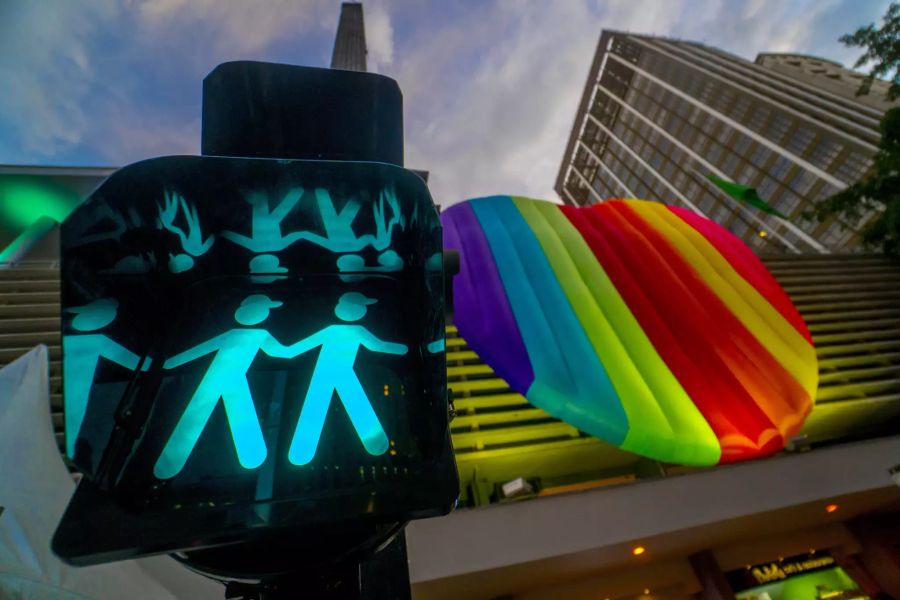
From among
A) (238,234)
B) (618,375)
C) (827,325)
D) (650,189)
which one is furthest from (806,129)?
(238,234)

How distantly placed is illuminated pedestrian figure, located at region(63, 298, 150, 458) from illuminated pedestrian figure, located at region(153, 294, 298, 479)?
0.09 metres

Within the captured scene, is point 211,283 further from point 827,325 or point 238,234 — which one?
point 827,325

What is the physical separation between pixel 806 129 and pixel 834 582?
1013 inches

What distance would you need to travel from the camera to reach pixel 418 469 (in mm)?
712

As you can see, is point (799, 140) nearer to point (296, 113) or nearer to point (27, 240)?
point (296, 113)

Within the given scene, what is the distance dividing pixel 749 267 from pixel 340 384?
5110 millimetres

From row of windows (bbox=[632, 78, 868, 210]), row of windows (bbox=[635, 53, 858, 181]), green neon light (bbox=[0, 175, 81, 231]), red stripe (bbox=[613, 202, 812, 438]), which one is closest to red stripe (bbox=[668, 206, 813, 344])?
red stripe (bbox=[613, 202, 812, 438])

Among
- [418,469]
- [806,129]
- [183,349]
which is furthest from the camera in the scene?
[806,129]

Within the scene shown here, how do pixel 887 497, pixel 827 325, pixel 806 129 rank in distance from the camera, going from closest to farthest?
pixel 887 497, pixel 827 325, pixel 806 129

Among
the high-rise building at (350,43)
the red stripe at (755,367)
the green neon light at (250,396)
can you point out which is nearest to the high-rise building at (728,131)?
the red stripe at (755,367)

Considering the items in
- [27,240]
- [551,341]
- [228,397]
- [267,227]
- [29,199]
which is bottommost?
[228,397]

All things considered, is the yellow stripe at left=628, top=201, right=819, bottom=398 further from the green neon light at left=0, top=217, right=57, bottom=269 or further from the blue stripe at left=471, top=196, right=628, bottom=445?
the green neon light at left=0, top=217, right=57, bottom=269

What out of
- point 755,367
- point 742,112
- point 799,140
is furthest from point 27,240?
point 742,112

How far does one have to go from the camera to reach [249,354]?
856mm
